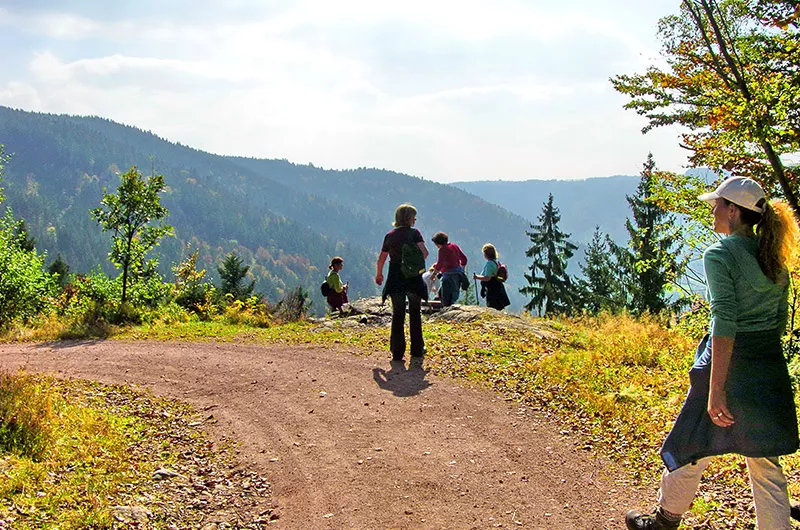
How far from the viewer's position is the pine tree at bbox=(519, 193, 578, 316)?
41.7 meters

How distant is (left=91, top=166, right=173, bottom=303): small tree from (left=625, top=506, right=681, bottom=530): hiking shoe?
13451 mm

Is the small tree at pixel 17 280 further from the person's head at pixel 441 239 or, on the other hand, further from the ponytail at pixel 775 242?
the ponytail at pixel 775 242

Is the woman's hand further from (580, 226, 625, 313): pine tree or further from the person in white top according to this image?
(580, 226, 625, 313): pine tree

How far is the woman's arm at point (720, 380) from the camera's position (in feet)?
10.8

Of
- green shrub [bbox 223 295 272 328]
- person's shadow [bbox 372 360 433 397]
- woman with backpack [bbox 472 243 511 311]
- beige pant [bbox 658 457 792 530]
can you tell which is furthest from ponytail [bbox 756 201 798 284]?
green shrub [bbox 223 295 272 328]

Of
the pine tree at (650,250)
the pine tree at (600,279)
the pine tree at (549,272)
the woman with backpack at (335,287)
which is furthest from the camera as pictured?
the pine tree at (549,272)

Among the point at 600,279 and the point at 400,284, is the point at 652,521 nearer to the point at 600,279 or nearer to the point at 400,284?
the point at 400,284

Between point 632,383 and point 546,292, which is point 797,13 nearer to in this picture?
point 632,383

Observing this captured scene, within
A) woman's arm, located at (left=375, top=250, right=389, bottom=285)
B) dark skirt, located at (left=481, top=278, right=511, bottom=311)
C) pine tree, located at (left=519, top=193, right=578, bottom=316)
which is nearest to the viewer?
woman's arm, located at (left=375, top=250, right=389, bottom=285)

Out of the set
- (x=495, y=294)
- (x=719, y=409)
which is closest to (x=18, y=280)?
(x=495, y=294)

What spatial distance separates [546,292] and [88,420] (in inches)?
1484

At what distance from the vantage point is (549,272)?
42344 millimetres

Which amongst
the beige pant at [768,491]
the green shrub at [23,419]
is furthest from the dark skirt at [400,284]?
the beige pant at [768,491]

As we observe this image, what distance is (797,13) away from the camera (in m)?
4.09
